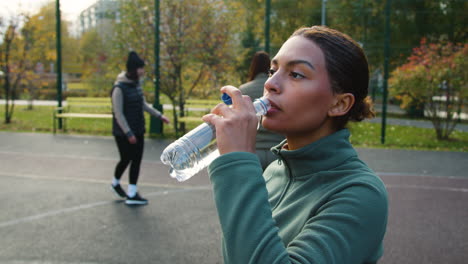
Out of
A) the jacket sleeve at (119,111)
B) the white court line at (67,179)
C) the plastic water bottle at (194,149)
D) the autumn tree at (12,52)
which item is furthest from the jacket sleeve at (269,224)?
the autumn tree at (12,52)

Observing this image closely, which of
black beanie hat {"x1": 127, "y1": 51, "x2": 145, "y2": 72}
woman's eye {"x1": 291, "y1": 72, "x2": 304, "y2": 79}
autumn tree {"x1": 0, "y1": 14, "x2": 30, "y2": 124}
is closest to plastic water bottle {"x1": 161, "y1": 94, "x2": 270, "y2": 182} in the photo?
woman's eye {"x1": 291, "y1": 72, "x2": 304, "y2": 79}

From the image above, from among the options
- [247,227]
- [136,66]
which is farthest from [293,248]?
[136,66]

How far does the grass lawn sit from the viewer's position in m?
12.3

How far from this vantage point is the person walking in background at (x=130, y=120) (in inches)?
254

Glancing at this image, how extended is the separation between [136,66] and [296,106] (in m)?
5.39

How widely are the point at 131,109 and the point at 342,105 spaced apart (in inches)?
214

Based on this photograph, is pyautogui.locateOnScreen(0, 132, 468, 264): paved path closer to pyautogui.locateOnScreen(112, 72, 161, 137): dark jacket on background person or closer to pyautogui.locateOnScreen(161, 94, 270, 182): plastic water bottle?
pyautogui.locateOnScreen(112, 72, 161, 137): dark jacket on background person

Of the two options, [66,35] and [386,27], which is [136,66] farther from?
[66,35]

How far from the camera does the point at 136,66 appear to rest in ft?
21.2

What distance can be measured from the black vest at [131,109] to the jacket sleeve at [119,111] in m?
0.07

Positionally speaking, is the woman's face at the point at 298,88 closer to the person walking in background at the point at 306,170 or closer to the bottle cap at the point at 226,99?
the person walking in background at the point at 306,170

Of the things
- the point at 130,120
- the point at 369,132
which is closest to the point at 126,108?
the point at 130,120

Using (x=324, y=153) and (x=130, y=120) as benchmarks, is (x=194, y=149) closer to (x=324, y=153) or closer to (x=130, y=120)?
(x=324, y=153)

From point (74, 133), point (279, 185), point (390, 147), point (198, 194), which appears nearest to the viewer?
point (279, 185)
